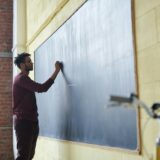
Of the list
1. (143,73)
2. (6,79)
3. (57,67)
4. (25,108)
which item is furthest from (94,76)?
(6,79)

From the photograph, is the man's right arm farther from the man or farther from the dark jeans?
the dark jeans

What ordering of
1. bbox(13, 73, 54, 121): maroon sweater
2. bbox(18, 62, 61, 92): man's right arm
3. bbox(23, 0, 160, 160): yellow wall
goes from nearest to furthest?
bbox(23, 0, 160, 160): yellow wall < bbox(18, 62, 61, 92): man's right arm < bbox(13, 73, 54, 121): maroon sweater

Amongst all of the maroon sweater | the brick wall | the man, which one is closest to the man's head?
the man

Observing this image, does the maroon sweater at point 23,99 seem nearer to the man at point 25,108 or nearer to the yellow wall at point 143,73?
the man at point 25,108

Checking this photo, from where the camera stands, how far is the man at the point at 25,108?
11.4ft

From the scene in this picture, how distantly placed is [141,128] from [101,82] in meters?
0.63

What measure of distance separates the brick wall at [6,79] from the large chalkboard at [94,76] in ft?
9.87

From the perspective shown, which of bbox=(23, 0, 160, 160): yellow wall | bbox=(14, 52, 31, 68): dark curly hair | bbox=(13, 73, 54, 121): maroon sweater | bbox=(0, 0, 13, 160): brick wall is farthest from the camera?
bbox=(0, 0, 13, 160): brick wall

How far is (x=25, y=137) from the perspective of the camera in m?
3.52

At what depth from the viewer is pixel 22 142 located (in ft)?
11.5

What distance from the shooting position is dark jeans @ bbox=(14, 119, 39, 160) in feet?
11.5

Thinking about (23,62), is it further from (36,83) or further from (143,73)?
(143,73)

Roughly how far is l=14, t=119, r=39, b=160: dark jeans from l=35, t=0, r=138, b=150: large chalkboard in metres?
0.29

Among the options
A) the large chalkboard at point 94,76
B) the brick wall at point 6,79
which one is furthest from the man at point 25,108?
the brick wall at point 6,79
